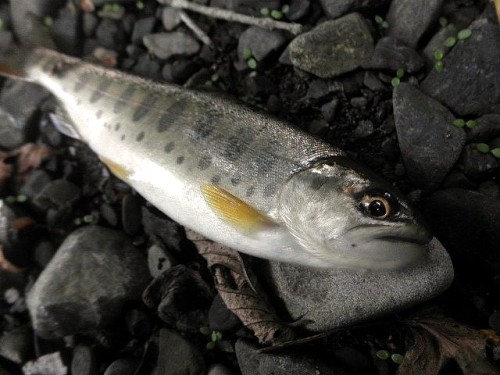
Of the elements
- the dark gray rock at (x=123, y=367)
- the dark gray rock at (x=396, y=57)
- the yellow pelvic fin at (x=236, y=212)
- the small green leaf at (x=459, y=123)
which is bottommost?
the dark gray rock at (x=123, y=367)

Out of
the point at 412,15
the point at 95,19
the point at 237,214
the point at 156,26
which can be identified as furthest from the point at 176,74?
the point at 412,15

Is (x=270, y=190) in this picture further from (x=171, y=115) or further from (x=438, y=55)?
(x=438, y=55)

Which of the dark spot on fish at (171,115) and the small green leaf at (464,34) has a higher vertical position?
the small green leaf at (464,34)

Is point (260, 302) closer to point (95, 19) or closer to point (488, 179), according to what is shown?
point (488, 179)

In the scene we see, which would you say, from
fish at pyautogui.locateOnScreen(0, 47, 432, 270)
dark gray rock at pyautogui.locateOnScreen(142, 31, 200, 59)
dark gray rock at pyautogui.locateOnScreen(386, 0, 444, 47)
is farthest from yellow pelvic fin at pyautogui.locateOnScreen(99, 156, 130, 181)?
dark gray rock at pyautogui.locateOnScreen(386, 0, 444, 47)

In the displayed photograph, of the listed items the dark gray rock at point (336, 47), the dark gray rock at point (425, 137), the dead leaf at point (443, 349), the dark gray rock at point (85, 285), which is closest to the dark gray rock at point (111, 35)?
the dark gray rock at point (336, 47)

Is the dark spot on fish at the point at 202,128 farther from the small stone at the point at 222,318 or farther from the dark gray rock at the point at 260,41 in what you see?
the small stone at the point at 222,318

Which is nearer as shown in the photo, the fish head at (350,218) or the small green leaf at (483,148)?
the fish head at (350,218)

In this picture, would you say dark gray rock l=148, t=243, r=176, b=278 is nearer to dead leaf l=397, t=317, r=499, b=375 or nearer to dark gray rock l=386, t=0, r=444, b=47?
dead leaf l=397, t=317, r=499, b=375
